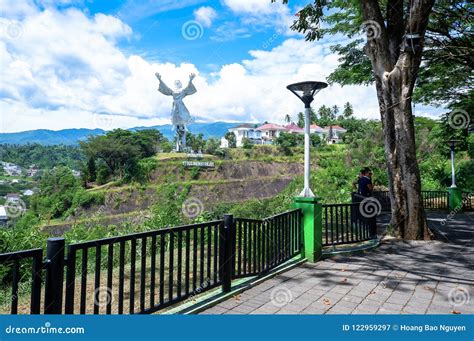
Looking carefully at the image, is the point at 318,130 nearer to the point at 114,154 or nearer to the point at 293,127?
the point at 293,127

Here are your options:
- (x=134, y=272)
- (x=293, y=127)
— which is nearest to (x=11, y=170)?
(x=134, y=272)

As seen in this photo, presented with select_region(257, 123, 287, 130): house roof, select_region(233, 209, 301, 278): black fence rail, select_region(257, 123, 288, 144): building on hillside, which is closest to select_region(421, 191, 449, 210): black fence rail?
select_region(233, 209, 301, 278): black fence rail

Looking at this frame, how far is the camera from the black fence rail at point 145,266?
90.8 inches

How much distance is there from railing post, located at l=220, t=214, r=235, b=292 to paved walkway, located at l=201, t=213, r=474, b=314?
0.24 m

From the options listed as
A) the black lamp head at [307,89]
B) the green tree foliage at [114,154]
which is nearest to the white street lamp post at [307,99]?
the black lamp head at [307,89]

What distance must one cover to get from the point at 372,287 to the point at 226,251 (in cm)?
201

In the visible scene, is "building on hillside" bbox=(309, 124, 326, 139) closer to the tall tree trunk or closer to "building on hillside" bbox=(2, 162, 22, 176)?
"building on hillside" bbox=(2, 162, 22, 176)

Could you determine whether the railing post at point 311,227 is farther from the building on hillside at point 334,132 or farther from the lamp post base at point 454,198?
the building on hillside at point 334,132

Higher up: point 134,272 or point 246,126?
point 246,126

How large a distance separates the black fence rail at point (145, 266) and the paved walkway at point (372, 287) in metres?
0.38

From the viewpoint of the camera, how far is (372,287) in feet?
14.1

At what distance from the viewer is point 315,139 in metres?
59.6
